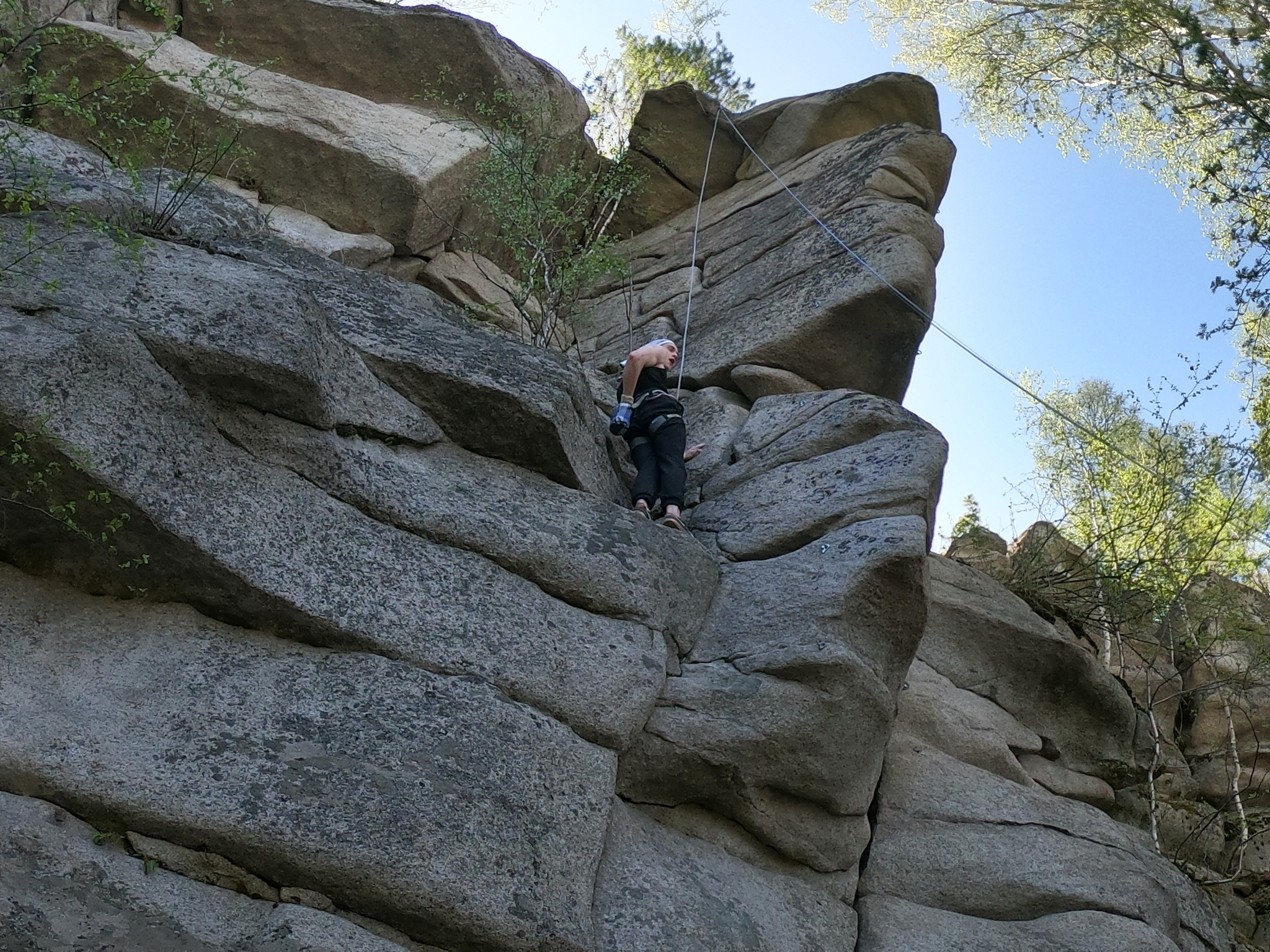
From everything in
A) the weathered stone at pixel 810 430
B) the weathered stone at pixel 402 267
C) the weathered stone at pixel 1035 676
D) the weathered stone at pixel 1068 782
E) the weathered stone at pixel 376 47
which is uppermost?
the weathered stone at pixel 376 47

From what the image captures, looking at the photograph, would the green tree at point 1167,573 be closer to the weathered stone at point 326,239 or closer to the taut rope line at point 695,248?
the taut rope line at point 695,248

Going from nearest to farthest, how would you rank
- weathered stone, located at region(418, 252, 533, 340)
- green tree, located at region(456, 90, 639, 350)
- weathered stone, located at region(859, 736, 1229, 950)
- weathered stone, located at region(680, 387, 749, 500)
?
weathered stone, located at region(859, 736, 1229, 950) < weathered stone, located at region(680, 387, 749, 500) < green tree, located at region(456, 90, 639, 350) < weathered stone, located at region(418, 252, 533, 340)

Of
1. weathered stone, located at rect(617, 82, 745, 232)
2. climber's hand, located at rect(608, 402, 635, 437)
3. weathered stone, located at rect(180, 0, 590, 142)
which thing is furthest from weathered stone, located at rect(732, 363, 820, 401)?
weathered stone, located at rect(617, 82, 745, 232)

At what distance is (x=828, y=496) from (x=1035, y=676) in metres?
2.19

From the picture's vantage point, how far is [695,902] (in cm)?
509

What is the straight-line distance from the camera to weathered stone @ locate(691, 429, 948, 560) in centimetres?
650

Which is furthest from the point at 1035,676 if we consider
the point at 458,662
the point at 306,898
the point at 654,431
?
the point at 306,898

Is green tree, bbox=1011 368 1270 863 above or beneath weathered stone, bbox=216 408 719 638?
above

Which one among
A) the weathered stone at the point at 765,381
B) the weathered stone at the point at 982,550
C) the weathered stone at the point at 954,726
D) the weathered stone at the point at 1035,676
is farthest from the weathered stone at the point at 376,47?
the weathered stone at the point at 954,726

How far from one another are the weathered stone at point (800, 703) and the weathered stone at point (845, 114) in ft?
20.8

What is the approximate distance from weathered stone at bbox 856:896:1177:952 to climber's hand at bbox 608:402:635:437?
302cm

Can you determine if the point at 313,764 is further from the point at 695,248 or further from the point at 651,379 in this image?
the point at 695,248

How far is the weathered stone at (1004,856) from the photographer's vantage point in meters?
5.84

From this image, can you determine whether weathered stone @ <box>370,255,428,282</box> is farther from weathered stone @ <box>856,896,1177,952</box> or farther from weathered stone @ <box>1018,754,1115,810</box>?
weathered stone @ <box>856,896,1177,952</box>
